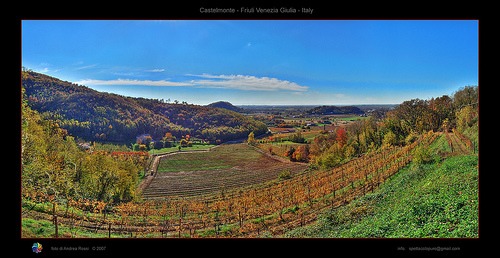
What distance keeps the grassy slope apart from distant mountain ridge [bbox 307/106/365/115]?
2268 millimetres

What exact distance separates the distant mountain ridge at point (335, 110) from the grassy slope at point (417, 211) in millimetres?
2268

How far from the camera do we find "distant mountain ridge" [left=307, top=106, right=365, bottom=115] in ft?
23.1

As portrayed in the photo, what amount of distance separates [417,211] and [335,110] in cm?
334

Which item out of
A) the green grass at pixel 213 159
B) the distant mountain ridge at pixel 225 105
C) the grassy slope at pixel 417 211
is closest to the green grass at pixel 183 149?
the green grass at pixel 213 159

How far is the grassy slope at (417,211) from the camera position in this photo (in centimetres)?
442

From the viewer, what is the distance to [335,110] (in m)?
7.27

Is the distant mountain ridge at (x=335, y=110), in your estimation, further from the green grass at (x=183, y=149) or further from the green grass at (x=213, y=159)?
the green grass at (x=183, y=149)

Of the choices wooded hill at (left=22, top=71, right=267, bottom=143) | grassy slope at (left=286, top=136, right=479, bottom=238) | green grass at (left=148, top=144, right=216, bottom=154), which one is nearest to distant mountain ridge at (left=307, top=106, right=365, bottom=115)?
wooded hill at (left=22, top=71, right=267, bottom=143)

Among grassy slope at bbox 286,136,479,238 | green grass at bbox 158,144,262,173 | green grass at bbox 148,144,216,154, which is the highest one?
green grass at bbox 148,144,216,154

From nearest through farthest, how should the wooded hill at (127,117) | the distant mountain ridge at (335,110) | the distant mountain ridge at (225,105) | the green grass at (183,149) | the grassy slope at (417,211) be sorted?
the grassy slope at (417,211) < the distant mountain ridge at (225,105) < the wooded hill at (127,117) < the green grass at (183,149) < the distant mountain ridge at (335,110)

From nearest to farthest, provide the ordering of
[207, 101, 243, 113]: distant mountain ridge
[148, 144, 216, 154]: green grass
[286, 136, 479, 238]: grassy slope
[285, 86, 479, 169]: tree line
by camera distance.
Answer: [286, 136, 479, 238]: grassy slope → [207, 101, 243, 113]: distant mountain ridge → [148, 144, 216, 154]: green grass → [285, 86, 479, 169]: tree line
